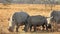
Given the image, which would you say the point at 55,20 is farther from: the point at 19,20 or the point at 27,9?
the point at 27,9

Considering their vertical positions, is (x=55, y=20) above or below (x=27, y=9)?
below

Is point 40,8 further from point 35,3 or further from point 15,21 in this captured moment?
point 15,21

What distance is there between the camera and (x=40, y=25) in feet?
24.0

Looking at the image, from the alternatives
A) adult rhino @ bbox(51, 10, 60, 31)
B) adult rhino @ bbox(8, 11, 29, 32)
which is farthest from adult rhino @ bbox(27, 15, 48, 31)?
adult rhino @ bbox(51, 10, 60, 31)

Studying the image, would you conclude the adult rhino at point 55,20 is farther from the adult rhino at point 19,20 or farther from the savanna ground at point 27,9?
the savanna ground at point 27,9

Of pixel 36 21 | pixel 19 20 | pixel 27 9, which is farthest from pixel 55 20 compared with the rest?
pixel 27 9

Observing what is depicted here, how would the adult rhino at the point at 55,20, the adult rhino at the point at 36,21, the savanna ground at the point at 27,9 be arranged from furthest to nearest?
the savanna ground at the point at 27,9 → the adult rhino at the point at 55,20 → the adult rhino at the point at 36,21

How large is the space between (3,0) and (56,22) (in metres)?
4.31

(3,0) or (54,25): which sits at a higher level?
(3,0)

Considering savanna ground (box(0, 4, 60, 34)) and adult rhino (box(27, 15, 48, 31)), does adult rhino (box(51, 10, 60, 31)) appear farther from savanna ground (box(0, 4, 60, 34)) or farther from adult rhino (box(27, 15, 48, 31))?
savanna ground (box(0, 4, 60, 34))

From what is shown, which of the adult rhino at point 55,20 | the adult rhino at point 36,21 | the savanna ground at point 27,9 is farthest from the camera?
the savanna ground at point 27,9

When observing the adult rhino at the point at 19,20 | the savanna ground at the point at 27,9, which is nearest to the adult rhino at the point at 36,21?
the adult rhino at the point at 19,20

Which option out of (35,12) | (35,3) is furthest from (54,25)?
(35,3)

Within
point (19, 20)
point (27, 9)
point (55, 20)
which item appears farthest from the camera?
point (27, 9)
